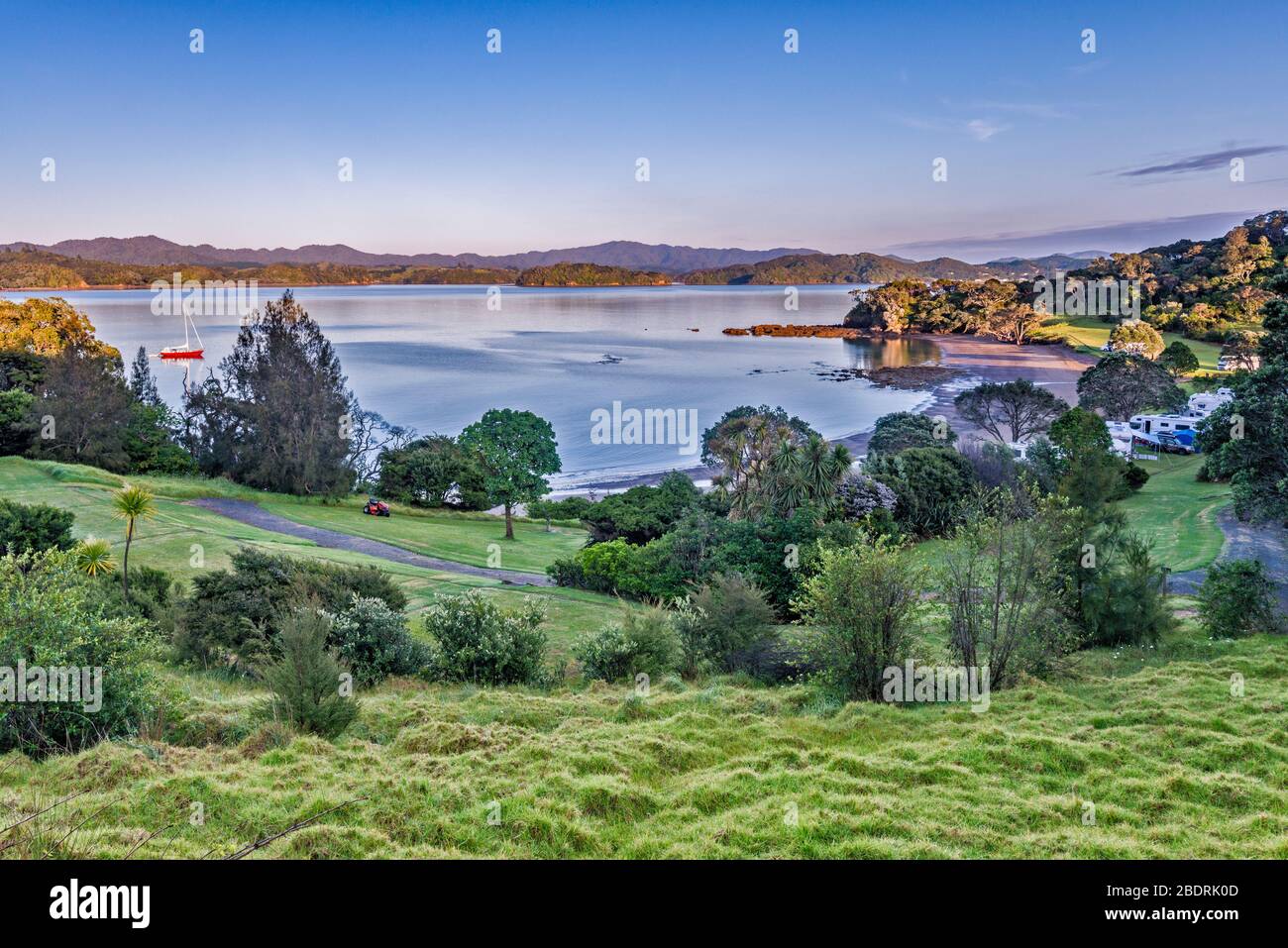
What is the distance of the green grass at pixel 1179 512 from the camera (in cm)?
2292

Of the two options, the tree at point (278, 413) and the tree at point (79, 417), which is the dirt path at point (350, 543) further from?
the tree at point (79, 417)

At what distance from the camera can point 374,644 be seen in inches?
522

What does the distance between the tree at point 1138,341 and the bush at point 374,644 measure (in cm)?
5952

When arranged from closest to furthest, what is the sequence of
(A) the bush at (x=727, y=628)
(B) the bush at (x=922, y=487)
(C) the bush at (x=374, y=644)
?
(C) the bush at (x=374, y=644)
(A) the bush at (x=727, y=628)
(B) the bush at (x=922, y=487)

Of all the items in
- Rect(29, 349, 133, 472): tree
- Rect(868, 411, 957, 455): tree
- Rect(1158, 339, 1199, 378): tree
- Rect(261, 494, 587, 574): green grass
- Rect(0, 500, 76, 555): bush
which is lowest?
Rect(261, 494, 587, 574): green grass

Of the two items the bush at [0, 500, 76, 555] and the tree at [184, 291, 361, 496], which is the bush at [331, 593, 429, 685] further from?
the tree at [184, 291, 361, 496]

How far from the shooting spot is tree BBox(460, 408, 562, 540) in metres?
32.8

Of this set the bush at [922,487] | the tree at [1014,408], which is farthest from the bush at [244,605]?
the tree at [1014,408]

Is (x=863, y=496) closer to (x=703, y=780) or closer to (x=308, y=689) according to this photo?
(x=703, y=780)

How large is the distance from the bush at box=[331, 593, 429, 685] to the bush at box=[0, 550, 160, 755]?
13.6 feet

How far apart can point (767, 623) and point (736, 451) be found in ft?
39.9

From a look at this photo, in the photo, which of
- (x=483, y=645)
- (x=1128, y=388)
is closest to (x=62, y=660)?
(x=483, y=645)

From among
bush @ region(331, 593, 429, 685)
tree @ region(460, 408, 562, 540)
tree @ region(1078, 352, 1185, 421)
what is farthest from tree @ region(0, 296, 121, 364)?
tree @ region(1078, 352, 1185, 421)
